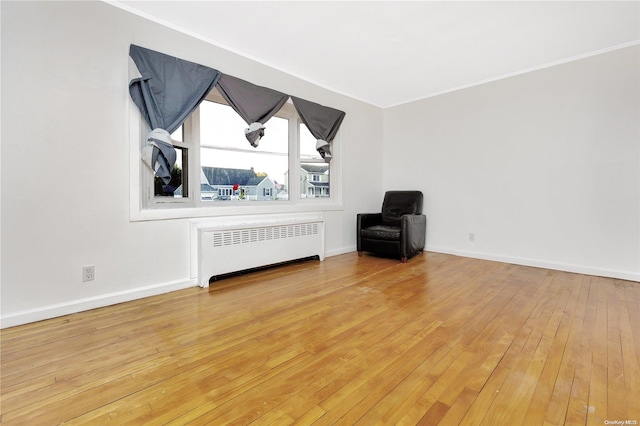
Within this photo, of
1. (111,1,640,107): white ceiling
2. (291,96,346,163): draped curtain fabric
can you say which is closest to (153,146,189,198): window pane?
(111,1,640,107): white ceiling

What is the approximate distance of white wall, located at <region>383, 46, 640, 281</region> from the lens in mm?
3262

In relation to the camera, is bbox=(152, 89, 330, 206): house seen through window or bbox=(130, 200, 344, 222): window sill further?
bbox=(152, 89, 330, 206): house seen through window

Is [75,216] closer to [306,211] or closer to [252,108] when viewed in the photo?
[252,108]

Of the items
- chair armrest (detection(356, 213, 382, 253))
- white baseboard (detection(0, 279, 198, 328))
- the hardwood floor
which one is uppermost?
chair armrest (detection(356, 213, 382, 253))

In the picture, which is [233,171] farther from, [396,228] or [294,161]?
[396,228]

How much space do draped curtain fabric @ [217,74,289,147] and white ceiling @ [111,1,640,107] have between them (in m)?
0.40

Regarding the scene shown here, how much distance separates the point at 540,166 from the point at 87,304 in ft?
16.7

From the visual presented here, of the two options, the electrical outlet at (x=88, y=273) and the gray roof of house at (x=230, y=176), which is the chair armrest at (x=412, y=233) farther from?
the electrical outlet at (x=88, y=273)

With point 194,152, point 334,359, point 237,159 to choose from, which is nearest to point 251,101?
point 237,159

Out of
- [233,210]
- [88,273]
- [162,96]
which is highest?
[162,96]

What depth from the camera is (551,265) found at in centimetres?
371

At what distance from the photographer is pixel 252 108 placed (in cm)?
335

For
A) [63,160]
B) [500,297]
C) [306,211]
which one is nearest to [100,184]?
[63,160]

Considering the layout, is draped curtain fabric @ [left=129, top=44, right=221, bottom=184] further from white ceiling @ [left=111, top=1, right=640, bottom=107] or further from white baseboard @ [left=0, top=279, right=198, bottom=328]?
white baseboard @ [left=0, top=279, right=198, bottom=328]
